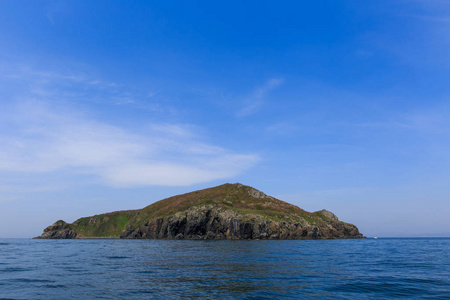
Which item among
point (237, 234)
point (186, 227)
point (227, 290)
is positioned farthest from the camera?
point (186, 227)

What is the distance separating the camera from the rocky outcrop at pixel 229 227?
543ft

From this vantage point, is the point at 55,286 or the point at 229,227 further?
the point at 229,227

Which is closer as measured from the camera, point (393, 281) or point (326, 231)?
point (393, 281)

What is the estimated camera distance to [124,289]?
84.8ft

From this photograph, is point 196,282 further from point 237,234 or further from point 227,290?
point 237,234

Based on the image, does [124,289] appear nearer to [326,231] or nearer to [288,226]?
[288,226]

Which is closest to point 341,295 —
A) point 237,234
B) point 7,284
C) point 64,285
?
point 64,285

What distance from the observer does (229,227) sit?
172 m

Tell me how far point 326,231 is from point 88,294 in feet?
620

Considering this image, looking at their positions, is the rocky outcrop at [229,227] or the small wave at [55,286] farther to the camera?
the rocky outcrop at [229,227]

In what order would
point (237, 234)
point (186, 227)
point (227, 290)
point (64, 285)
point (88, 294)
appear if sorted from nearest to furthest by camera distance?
point (88, 294) < point (227, 290) < point (64, 285) < point (237, 234) < point (186, 227)

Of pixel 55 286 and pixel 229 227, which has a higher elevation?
pixel 55 286

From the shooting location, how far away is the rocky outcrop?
166 meters

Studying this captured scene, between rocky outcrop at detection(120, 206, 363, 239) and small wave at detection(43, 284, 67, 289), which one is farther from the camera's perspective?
rocky outcrop at detection(120, 206, 363, 239)
